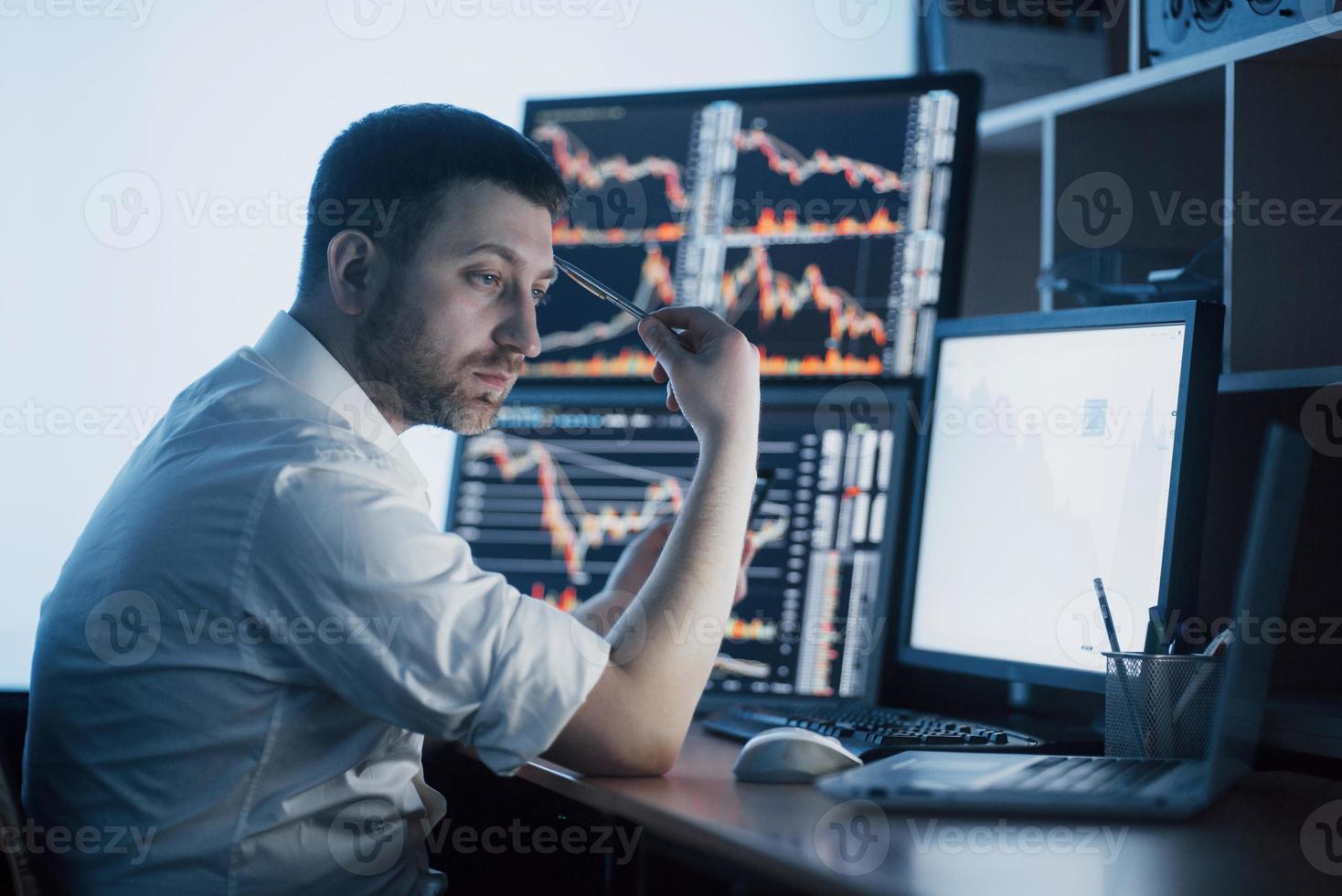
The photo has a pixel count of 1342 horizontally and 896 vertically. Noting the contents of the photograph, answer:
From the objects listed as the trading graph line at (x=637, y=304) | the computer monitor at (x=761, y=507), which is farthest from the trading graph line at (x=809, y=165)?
the computer monitor at (x=761, y=507)

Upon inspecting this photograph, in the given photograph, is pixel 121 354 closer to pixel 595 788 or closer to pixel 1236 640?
pixel 595 788

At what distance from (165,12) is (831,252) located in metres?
1.26

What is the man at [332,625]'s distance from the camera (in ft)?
3.29

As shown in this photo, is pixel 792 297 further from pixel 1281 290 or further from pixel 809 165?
pixel 1281 290

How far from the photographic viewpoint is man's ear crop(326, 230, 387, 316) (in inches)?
47.9

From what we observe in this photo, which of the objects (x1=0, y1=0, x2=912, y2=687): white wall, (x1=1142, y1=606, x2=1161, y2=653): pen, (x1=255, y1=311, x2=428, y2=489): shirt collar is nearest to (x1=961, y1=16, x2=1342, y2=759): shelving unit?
(x1=1142, y1=606, x2=1161, y2=653): pen

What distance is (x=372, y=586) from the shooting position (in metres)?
0.99

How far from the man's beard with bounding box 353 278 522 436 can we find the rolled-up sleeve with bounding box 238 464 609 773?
0.23 meters

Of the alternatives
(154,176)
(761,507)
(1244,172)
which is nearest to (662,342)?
(761,507)

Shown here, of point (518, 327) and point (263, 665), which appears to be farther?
point (518, 327)

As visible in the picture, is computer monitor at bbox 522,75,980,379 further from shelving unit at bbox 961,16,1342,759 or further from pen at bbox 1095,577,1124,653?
pen at bbox 1095,577,1124,653

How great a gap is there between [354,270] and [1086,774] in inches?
33.8

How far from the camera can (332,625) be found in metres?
0.99

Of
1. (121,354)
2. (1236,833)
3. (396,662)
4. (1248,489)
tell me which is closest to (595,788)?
(396,662)
